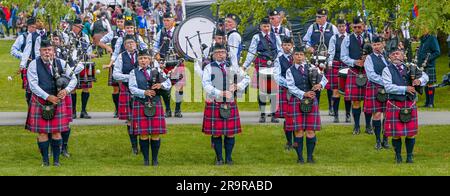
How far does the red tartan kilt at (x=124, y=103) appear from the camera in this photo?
523 inches

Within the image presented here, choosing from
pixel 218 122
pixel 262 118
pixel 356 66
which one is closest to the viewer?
pixel 218 122

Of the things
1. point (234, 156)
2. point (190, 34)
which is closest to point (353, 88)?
point (234, 156)

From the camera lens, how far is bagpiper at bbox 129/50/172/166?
38.1 feet

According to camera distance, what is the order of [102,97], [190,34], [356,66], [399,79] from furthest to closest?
[102,97], [190,34], [356,66], [399,79]

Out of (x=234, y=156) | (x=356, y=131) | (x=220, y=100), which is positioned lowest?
(x=234, y=156)

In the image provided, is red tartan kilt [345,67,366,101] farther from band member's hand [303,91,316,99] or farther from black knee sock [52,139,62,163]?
black knee sock [52,139,62,163]

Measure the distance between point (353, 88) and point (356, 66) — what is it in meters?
Result: 0.30

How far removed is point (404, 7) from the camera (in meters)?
14.8

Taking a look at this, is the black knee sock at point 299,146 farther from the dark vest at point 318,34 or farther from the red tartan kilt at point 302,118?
the dark vest at point 318,34

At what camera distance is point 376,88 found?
13.3 m

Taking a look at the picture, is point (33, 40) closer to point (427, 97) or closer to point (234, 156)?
point (234, 156)

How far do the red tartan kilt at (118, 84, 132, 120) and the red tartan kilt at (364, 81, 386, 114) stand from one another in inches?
120

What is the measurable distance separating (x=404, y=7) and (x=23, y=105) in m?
7.14
